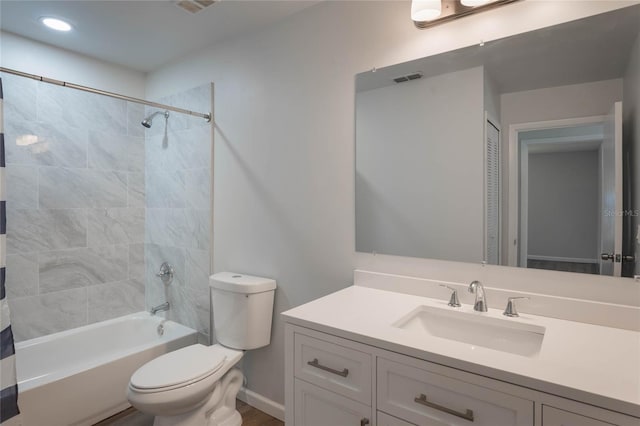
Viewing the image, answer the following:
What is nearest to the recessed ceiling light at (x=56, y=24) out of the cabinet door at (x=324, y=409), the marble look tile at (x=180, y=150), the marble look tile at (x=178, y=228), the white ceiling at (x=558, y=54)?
the marble look tile at (x=180, y=150)

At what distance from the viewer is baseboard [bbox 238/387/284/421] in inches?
85.6

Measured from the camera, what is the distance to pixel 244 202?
2.36 meters

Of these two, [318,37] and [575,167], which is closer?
[575,167]

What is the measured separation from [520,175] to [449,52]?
613mm

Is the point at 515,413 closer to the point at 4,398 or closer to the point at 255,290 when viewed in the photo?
the point at 255,290

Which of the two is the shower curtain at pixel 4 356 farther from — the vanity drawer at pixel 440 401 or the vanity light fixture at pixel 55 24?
the vanity drawer at pixel 440 401

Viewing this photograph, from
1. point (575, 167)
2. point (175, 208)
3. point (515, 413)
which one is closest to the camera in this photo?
point (515, 413)

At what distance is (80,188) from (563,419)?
306 cm

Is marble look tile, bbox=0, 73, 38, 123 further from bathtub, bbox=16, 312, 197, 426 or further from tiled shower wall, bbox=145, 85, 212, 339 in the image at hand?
bathtub, bbox=16, 312, 197, 426

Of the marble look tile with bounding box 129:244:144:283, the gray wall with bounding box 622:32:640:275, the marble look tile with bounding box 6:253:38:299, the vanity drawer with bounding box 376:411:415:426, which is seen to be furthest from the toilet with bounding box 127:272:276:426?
the gray wall with bounding box 622:32:640:275

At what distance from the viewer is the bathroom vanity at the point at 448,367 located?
892mm

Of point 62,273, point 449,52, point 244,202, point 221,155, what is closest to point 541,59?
point 449,52

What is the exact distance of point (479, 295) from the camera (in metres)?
1.43

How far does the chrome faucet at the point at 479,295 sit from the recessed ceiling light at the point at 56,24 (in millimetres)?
2705
